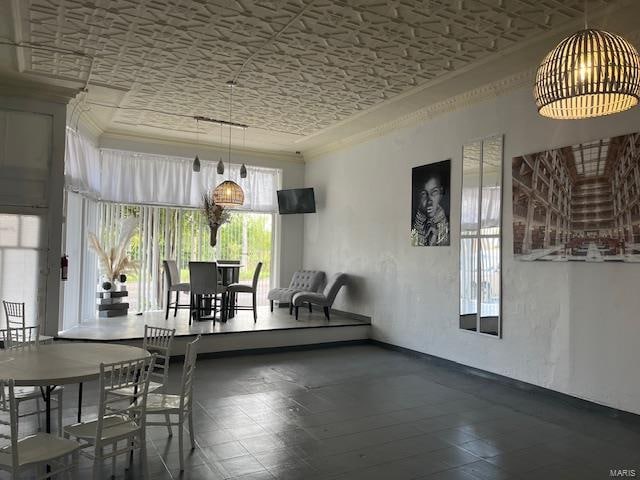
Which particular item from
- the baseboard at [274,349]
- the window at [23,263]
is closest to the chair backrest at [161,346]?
the baseboard at [274,349]

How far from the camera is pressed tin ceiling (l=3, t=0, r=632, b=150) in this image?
12.8 ft

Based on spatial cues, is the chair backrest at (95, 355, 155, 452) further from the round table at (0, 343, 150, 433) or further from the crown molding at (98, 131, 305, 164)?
the crown molding at (98, 131, 305, 164)

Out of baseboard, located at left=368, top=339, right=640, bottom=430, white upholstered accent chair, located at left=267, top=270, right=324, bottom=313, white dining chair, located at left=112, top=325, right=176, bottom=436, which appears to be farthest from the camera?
white upholstered accent chair, located at left=267, top=270, right=324, bottom=313

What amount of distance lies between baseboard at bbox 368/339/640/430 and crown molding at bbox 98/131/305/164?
4539mm

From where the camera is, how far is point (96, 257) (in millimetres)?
7852

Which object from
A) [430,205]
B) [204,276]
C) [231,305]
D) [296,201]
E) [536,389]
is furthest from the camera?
[296,201]

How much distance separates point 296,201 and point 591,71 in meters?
7.04

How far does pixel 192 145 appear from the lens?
8.87 metres

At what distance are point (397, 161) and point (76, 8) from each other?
4542mm

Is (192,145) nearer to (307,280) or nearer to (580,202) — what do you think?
(307,280)

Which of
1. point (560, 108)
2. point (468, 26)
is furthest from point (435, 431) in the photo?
point (468, 26)

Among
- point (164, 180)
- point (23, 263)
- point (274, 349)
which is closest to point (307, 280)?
point (274, 349)

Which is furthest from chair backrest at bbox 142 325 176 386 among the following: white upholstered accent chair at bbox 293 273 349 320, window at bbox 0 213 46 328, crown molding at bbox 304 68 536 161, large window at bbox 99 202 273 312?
crown molding at bbox 304 68 536 161

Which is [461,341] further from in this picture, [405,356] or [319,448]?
[319,448]
